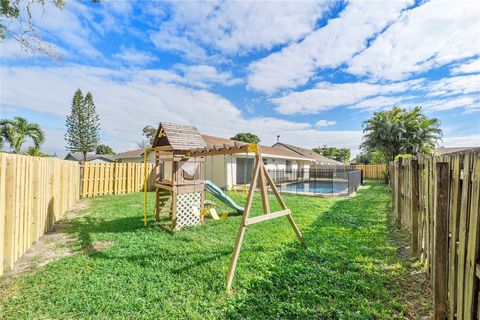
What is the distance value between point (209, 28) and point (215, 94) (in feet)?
35.0

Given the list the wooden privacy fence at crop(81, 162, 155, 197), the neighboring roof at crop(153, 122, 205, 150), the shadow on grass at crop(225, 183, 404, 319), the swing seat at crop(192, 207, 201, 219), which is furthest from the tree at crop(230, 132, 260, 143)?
the shadow on grass at crop(225, 183, 404, 319)

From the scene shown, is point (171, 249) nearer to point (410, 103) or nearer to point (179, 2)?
point (179, 2)

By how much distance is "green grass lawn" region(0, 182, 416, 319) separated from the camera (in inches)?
114

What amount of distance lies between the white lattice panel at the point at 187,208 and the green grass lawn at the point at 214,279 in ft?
2.12

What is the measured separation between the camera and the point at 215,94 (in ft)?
67.2

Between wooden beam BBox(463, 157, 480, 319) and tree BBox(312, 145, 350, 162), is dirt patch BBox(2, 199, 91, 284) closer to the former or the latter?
wooden beam BBox(463, 157, 480, 319)

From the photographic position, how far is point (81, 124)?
30641 mm

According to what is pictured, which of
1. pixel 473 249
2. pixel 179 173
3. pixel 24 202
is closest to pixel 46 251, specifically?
pixel 24 202

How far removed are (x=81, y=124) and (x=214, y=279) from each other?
3524cm

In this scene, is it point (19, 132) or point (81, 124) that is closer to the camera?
point (19, 132)

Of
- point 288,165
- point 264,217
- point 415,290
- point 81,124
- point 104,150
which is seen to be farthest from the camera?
point 104,150

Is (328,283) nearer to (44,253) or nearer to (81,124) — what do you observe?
(44,253)

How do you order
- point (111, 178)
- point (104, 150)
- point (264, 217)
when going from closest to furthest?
point (264, 217), point (111, 178), point (104, 150)

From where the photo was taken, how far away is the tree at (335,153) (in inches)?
2300
